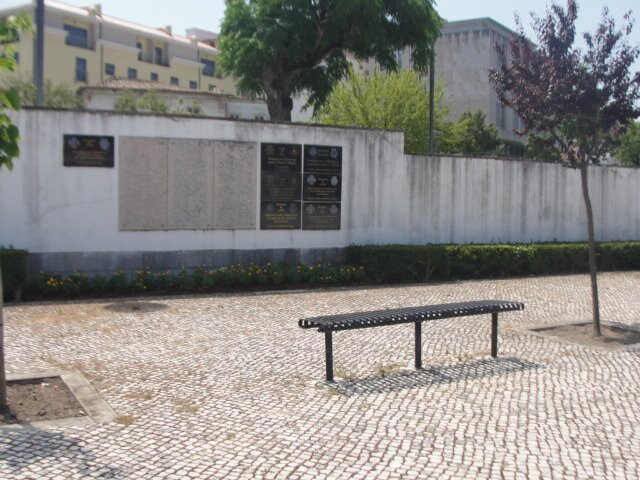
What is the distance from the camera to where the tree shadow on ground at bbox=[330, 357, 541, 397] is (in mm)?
6465

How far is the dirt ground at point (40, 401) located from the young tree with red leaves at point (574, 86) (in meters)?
6.70

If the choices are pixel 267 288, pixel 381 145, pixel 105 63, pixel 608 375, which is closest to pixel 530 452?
pixel 608 375

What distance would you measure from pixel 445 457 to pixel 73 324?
19.5 feet

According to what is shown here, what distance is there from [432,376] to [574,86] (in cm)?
497

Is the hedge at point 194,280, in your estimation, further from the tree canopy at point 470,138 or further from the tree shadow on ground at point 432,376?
the tree canopy at point 470,138

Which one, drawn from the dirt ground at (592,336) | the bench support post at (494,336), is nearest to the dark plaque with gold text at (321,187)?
the dirt ground at (592,336)

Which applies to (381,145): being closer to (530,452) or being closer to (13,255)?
(13,255)

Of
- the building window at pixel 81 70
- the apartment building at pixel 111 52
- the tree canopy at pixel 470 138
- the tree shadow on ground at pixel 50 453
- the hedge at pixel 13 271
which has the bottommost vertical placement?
the tree shadow on ground at pixel 50 453

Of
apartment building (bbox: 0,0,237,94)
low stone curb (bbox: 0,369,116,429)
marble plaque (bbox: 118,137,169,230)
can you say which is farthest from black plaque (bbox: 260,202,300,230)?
apartment building (bbox: 0,0,237,94)

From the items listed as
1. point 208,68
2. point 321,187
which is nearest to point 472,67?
point 208,68

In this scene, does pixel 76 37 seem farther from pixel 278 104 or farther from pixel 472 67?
pixel 278 104

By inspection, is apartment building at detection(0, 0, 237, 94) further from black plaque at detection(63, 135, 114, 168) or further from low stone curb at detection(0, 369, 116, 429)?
low stone curb at detection(0, 369, 116, 429)

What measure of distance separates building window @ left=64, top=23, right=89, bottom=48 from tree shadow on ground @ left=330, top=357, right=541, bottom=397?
51.3m

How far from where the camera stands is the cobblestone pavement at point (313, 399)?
4660 mm
